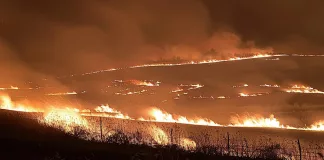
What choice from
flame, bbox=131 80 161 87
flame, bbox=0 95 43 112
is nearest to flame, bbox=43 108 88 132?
flame, bbox=0 95 43 112

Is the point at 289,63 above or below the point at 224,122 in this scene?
above

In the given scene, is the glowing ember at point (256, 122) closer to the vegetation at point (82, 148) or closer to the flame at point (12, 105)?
the vegetation at point (82, 148)

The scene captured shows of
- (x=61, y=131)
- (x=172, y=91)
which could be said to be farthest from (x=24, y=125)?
(x=172, y=91)

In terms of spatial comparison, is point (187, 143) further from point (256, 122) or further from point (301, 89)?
point (301, 89)

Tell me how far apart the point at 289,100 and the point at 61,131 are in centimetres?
4635

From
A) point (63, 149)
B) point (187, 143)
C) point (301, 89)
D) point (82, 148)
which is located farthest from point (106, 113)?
point (63, 149)

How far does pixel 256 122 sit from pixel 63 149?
38.5 meters

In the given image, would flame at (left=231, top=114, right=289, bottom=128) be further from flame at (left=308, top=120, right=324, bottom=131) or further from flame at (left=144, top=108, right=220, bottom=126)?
flame at (left=308, top=120, right=324, bottom=131)

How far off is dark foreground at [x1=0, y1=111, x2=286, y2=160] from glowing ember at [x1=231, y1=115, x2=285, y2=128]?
31.0 metres

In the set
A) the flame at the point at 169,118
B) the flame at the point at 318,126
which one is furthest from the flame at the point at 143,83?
the flame at the point at 318,126

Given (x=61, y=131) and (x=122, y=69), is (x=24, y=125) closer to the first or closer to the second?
(x=61, y=131)

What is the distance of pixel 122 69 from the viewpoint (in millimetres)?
91812

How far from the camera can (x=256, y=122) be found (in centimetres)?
6319

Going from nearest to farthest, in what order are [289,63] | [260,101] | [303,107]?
→ [303,107]
[260,101]
[289,63]
